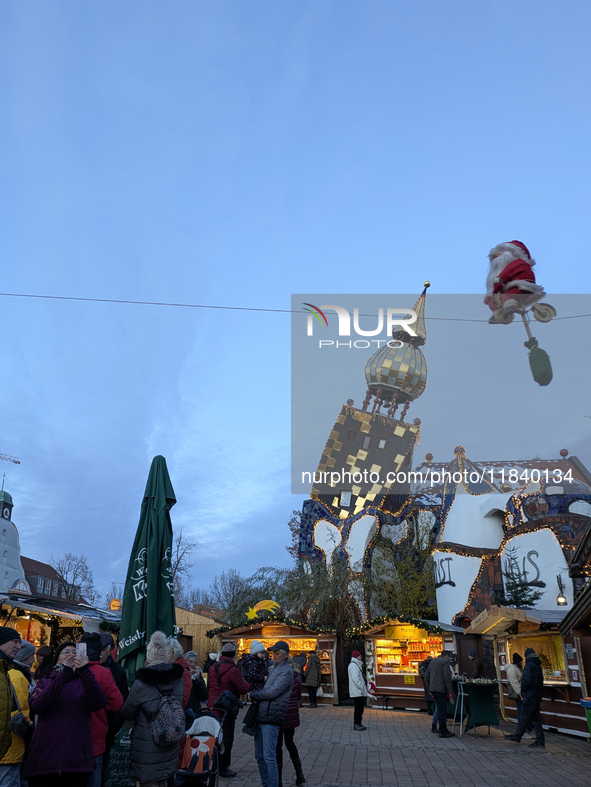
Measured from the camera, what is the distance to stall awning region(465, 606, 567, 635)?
12.4 metres

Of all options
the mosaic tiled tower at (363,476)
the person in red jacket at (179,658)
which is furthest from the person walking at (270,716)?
the mosaic tiled tower at (363,476)

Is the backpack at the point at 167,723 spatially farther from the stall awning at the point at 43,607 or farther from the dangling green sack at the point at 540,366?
the stall awning at the point at 43,607

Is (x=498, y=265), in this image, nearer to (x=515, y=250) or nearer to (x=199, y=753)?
(x=515, y=250)

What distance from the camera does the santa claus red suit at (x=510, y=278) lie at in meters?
7.90

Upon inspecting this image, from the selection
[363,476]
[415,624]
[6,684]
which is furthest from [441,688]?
[363,476]

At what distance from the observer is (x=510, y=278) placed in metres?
8.09

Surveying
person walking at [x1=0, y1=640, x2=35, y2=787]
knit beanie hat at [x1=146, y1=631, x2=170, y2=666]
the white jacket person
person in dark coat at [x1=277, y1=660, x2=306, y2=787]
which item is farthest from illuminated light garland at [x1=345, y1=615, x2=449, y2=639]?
person walking at [x1=0, y1=640, x2=35, y2=787]

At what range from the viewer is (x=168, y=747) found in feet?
14.4

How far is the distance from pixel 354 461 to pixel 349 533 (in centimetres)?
355

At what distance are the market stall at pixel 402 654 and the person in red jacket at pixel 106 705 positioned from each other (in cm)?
1352

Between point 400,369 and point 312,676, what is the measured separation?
57.3ft

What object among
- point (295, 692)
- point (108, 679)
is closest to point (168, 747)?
point (108, 679)

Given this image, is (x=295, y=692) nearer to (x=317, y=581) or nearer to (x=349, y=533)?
(x=317, y=581)

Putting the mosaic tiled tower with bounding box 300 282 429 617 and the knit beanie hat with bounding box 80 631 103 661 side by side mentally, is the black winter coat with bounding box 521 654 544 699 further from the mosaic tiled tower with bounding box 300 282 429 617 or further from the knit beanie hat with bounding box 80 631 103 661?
the mosaic tiled tower with bounding box 300 282 429 617
